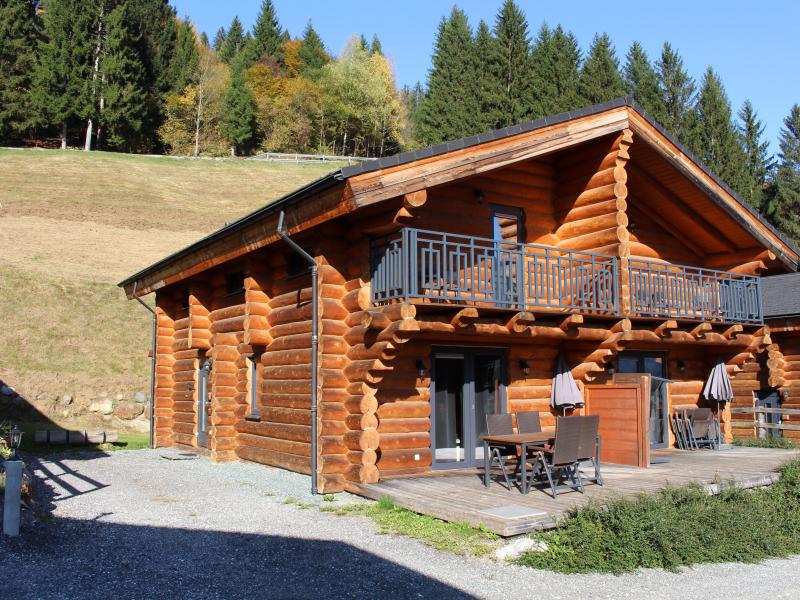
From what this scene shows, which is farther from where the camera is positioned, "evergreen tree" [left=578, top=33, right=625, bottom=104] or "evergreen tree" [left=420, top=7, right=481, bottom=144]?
"evergreen tree" [left=420, top=7, right=481, bottom=144]

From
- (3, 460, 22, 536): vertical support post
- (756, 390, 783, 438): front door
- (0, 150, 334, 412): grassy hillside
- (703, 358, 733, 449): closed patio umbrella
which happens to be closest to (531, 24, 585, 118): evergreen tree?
(0, 150, 334, 412): grassy hillside

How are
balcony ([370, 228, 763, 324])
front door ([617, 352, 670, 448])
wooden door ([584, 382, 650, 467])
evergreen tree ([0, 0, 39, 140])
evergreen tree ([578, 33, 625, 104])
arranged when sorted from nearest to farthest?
balcony ([370, 228, 763, 324])
wooden door ([584, 382, 650, 467])
front door ([617, 352, 670, 448])
evergreen tree ([578, 33, 625, 104])
evergreen tree ([0, 0, 39, 140])

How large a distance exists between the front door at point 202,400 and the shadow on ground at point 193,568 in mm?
8861

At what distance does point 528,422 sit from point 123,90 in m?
59.6

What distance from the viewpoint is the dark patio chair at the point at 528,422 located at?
37.4 ft

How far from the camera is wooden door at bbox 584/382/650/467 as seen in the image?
12117 millimetres

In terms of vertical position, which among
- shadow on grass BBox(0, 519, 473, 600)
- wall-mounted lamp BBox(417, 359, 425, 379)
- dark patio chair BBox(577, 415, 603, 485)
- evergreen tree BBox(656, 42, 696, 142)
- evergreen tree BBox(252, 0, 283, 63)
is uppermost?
evergreen tree BBox(252, 0, 283, 63)

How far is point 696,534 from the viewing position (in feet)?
25.2

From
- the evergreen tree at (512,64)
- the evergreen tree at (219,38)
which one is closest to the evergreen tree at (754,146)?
the evergreen tree at (512,64)

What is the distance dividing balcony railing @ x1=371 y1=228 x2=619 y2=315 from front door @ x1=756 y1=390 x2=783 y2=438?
7.96 metres

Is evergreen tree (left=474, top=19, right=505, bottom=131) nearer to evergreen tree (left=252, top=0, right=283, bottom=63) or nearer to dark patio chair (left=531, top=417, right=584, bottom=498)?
evergreen tree (left=252, top=0, right=283, bottom=63)

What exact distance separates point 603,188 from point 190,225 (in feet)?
114

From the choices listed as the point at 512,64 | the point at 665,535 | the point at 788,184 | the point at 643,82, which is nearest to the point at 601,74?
the point at 643,82

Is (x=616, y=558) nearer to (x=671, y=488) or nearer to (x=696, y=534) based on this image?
(x=696, y=534)
